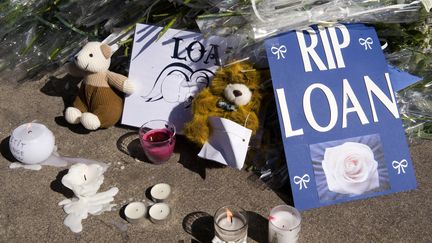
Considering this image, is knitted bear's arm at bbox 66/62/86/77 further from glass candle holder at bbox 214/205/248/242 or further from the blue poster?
glass candle holder at bbox 214/205/248/242

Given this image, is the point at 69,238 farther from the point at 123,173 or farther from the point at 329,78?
the point at 329,78

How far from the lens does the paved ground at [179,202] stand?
224 cm

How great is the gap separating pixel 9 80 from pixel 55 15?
548mm

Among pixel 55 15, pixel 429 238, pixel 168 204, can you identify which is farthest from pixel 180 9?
pixel 429 238

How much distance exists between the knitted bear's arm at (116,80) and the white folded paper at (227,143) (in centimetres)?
60

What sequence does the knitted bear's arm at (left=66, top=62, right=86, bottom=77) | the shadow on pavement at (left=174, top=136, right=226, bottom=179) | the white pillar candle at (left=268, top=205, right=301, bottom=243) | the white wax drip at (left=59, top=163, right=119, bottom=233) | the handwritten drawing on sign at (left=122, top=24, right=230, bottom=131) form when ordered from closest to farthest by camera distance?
the white pillar candle at (left=268, top=205, right=301, bottom=243), the white wax drip at (left=59, top=163, right=119, bottom=233), the shadow on pavement at (left=174, top=136, right=226, bottom=179), the handwritten drawing on sign at (left=122, top=24, right=230, bottom=131), the knitted bear's arm at (left=66, top=62, right=86, bottom=77)

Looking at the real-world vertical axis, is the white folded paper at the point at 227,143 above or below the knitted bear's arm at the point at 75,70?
below

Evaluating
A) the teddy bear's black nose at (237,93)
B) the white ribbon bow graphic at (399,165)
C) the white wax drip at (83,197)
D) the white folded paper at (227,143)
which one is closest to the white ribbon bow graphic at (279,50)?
the teddy bear's black nose at (237,93)

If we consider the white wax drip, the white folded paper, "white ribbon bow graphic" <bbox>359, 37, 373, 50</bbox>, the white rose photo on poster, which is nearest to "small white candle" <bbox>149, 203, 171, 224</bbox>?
the white wax drip

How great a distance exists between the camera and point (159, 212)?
2311 millimetres

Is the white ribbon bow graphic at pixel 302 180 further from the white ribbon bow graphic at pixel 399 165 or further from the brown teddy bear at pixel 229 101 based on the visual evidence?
the white ribbon bow graphic at pixel 399 165

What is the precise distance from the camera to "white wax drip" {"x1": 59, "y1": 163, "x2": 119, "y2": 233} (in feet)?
7.68

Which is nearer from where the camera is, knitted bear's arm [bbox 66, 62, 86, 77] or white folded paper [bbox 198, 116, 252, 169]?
white folded paper [bbox 198, 116, 252, 169]

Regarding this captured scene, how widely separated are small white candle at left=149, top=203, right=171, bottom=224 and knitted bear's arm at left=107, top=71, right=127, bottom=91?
782 millimetres
